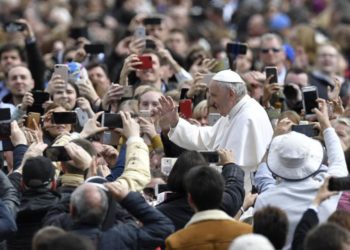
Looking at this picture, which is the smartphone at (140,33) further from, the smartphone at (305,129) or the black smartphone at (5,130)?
the smartphone at (305,129)

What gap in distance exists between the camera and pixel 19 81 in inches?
680

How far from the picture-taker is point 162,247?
38.6ft

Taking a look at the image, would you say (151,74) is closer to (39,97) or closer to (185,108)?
(39,97)

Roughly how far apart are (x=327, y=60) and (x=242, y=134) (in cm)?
642

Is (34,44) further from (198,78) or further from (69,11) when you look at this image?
(69,11)

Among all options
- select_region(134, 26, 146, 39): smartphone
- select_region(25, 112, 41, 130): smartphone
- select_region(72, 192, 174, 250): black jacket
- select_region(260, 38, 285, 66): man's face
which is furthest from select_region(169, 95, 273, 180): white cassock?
select_region(260, 38, 285, 66): man's face

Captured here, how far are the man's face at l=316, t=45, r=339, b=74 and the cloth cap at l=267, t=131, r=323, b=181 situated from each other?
840 centimetres

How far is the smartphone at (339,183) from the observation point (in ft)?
35.4

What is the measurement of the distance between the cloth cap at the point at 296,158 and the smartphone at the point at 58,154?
1.50 meters

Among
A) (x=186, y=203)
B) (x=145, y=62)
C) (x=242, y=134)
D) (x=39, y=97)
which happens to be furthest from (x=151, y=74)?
(x=186, y=203)

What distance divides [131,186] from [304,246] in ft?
6.57

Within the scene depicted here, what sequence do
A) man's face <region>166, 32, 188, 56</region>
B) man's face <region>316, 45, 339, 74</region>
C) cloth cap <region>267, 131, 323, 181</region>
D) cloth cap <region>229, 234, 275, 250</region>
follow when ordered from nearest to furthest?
cloth cap <region>229, 234, 275, 250</region> < cloth cap <region>267, 131, 323, 181</region> < man's face <region>316, 45, 339, 74</region> < man's face <region>166, 32, 188, 56</region>

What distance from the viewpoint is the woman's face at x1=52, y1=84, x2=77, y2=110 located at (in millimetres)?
15805

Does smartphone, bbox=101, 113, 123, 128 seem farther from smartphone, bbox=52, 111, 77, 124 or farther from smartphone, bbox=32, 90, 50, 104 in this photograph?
smartphone, bbox=32, 90, 50, 104
